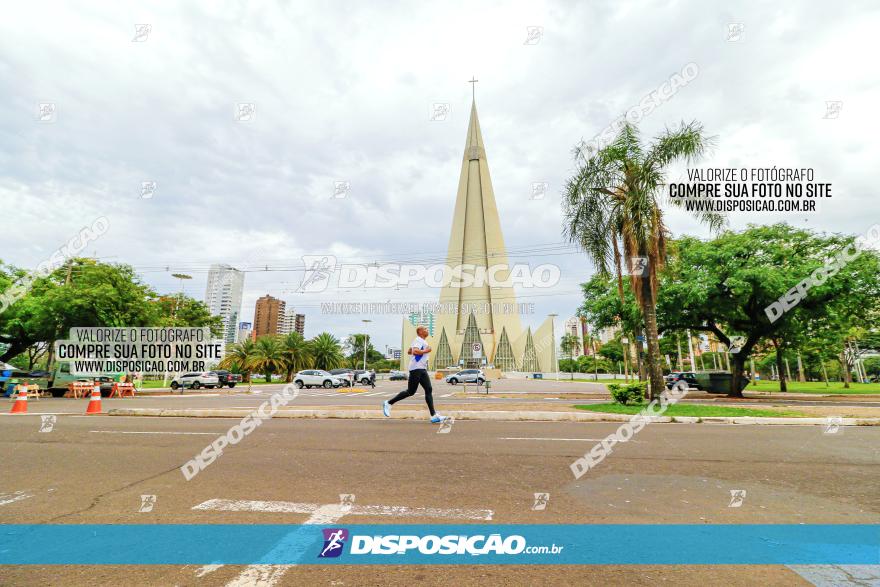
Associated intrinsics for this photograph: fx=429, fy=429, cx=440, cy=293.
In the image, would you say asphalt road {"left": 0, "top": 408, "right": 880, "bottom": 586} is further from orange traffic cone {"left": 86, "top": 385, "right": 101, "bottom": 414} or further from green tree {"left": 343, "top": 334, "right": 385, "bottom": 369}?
green tree {"left": 343, "top": 334, "right": 385, "bottom": 369}

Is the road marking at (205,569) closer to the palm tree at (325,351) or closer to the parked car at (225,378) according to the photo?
the parked car at (225,378)

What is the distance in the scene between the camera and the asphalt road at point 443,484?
2.63 metres

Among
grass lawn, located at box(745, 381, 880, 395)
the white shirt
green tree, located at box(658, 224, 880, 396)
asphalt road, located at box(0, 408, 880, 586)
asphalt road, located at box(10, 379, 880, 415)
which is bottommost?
grass lawn, located at box(745, 381, 880, 395)

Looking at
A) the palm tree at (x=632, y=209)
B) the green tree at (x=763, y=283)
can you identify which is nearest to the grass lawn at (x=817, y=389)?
the green tree at (x=763, y=283)

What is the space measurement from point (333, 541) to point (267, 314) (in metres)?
107

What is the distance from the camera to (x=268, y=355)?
42.7 m

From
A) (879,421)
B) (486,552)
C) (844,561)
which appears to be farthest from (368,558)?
(879,421)

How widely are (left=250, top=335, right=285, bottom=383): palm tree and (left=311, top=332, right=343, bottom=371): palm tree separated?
437cm

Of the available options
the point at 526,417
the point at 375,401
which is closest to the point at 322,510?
the point at 526,417

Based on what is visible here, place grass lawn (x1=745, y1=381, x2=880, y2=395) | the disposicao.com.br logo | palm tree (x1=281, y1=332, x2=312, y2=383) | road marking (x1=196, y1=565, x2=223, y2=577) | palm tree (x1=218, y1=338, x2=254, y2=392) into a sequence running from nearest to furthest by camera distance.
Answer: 1. road marking (x1=196, y1=565, x2=223, y2=577)
2. the disposicao.com.br logo
3. grass lawn (x1=745, y1=381, x2=880, y2=395)
4. palm tree (x1=218, y1=338, x2=254, y2=392)
5. palm tree (x1=281, y1=332, x2=312, y2=383)

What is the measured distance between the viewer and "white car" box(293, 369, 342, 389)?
35.3 metres

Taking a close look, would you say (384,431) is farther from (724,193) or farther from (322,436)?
(724,193)

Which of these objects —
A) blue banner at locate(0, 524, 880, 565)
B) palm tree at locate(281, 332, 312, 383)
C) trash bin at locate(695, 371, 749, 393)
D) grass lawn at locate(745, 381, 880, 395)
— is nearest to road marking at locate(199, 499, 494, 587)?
blue banner at locate(0, 524, 880, 565)

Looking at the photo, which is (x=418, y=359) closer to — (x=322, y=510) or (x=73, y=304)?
(x=322, y=510)
